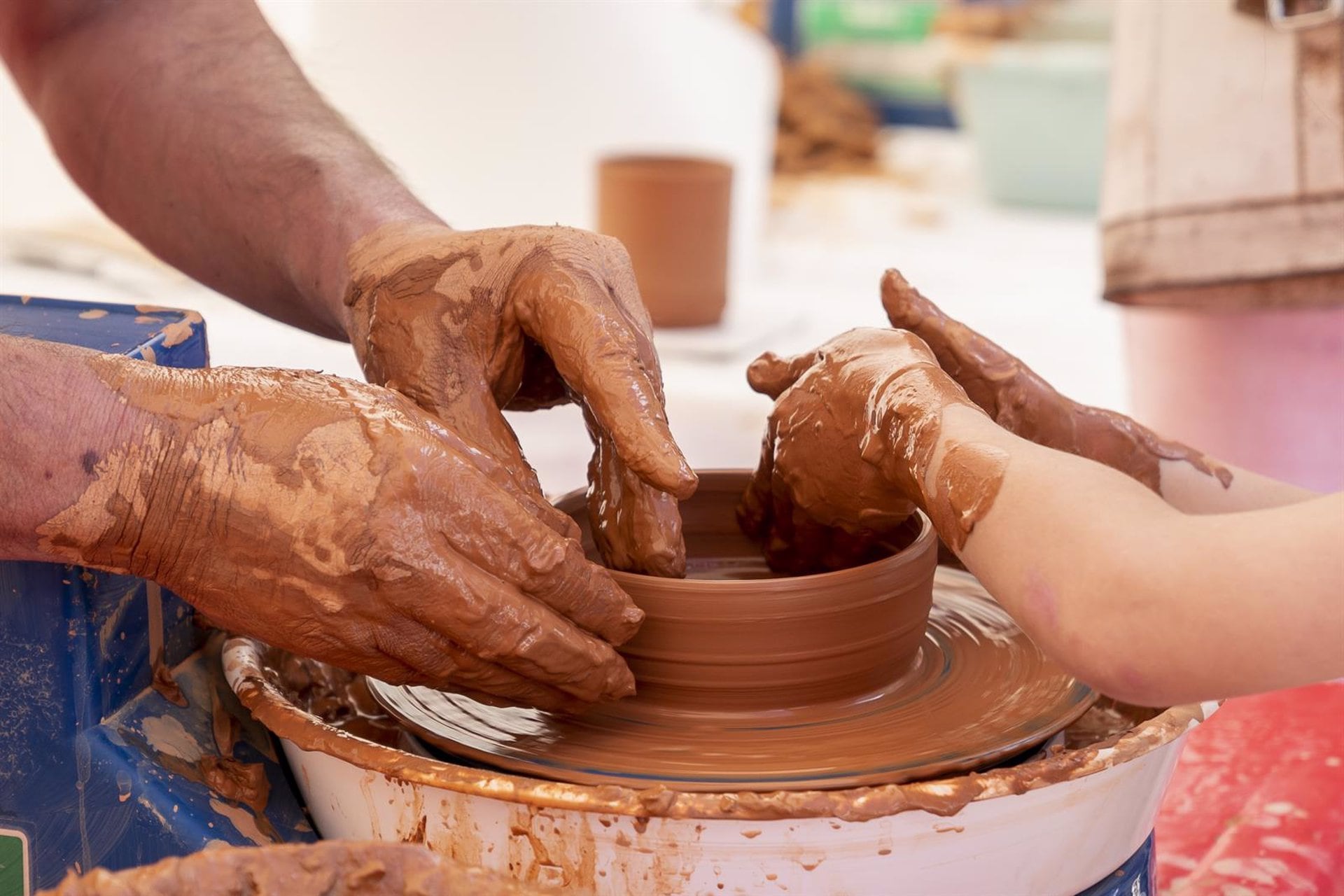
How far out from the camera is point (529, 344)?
4.85ft

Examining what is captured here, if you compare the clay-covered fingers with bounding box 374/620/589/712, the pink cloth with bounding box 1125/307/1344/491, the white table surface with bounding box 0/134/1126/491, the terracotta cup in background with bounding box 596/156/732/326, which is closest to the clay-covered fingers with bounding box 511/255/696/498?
the clay-covered fingers with bounding box 374/620/589/712

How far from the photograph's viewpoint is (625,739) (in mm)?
1211

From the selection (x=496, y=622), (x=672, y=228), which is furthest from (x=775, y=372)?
(x=672, y=228)

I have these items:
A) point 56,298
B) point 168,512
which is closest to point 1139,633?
point 168,512

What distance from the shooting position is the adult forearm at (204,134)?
1756 millimetres

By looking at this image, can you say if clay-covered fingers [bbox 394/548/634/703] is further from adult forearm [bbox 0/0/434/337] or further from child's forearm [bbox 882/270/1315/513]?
adult forearm [bbox 0/0/434/337]

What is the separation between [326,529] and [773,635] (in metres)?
0.42

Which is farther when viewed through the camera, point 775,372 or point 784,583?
point 775,372

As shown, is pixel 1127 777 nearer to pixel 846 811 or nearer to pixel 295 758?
pixel 846 811

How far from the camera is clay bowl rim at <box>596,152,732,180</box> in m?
4.19

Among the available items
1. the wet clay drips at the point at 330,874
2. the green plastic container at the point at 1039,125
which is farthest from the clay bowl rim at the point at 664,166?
the green plastic container at the point at 1039,125

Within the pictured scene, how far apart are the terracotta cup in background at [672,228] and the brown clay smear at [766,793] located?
3170 millimetres

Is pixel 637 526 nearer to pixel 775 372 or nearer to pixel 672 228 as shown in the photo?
pixel 775 372

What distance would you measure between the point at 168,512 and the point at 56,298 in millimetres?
456
